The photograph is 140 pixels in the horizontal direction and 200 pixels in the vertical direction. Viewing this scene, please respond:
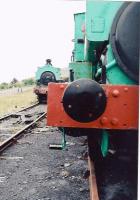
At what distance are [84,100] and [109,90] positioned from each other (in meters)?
0.25

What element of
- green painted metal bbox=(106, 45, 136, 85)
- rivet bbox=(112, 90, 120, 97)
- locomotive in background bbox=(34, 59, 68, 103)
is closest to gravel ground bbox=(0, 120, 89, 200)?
green painted metal bbox=(106, 45, 136, 85)

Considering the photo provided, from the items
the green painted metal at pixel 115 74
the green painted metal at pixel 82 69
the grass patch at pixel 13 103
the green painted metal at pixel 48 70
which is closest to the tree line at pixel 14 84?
the grass patch at pixel 13 103

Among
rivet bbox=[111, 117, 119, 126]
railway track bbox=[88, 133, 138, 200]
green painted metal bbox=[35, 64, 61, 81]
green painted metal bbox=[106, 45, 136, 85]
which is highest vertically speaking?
green painted metal bbox=[106, 45, 136, 85]

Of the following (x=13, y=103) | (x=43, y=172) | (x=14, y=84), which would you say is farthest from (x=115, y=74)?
(x=14, y=84)

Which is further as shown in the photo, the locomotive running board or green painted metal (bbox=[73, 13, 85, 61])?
green painted metal (bbox=[73, 13, 85, 61])

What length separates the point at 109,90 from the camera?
2.75 m

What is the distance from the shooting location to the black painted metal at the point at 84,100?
103 inches

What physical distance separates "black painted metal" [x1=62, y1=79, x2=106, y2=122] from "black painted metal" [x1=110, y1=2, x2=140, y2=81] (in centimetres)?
50

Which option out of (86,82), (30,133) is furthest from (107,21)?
(30,133)

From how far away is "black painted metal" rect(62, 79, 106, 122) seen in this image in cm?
261

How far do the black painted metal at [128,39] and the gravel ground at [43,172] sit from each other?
5.19ft

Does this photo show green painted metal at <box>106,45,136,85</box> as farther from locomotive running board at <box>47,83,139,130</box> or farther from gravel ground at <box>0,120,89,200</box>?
gravel ground at <box>0,120,89,200</box>

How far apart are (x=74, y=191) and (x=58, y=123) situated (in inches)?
61.3

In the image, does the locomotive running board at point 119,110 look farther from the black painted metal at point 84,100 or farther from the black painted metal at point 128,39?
the black painted metal at point 128,39
